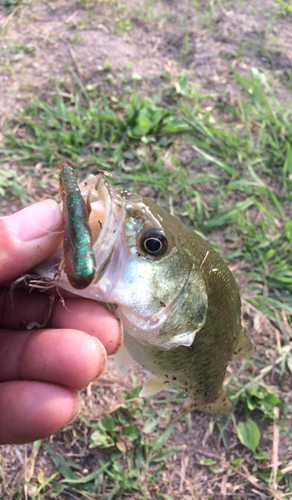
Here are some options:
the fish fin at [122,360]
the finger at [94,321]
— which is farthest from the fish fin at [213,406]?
the finger at [94,321]

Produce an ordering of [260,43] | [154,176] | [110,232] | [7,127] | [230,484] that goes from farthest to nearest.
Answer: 1. [260,43]
2. [7,127]
3. [154,176]
4. [230,484]
5. [110,232]

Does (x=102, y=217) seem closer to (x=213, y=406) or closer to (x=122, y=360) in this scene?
(x=122, y=360)

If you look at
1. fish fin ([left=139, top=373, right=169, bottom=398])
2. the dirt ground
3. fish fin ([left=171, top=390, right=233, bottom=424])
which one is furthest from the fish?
the dirt ground

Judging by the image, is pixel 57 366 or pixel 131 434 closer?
pixel 57 366

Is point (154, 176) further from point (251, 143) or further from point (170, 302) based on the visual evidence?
point (170, 302)

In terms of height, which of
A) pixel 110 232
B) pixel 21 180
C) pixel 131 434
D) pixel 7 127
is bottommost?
pixel 131 434

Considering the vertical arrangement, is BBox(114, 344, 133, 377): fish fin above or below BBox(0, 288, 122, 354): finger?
below

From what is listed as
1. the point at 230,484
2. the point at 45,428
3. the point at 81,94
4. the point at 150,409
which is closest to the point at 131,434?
Answer: the point at 150,409

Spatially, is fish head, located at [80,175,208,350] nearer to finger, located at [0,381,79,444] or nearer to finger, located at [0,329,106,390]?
finger, located at [0,329,106,390]

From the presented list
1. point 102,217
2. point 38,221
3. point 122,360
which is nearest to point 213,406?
point 122,360
